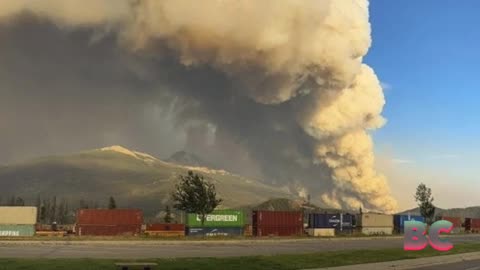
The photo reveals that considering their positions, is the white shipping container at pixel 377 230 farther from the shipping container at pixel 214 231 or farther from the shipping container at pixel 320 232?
the shipping container at pixel 214 231

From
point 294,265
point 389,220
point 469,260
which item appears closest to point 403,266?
point 294,265

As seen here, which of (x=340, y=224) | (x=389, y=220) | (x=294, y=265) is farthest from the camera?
(x=389, y=220)

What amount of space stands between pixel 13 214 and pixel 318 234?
123 feet

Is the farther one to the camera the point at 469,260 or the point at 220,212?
the point at 220,212

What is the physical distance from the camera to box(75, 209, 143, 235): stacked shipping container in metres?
67.6

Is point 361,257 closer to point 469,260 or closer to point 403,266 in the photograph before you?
point 403,266

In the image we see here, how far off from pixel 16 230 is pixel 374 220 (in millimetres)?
50299

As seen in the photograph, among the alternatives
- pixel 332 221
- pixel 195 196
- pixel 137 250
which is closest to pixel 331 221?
pixel 332 221

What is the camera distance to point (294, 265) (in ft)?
87.2

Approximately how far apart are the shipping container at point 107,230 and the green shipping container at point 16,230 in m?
4.93

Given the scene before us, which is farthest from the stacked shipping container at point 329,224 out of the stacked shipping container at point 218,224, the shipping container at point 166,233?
the shipping container at point 166,233

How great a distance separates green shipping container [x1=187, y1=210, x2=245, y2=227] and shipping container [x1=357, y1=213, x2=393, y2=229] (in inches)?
886

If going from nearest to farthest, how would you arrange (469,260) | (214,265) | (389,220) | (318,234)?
(214,265), (469,260), (318,234), (389,220)

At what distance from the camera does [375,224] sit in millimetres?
89875
